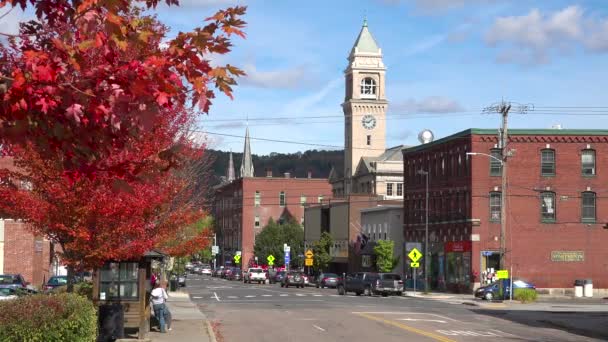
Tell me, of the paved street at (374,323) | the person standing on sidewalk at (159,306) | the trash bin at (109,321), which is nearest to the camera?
the trash bin at (109,321)

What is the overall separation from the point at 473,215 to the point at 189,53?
6053 cm

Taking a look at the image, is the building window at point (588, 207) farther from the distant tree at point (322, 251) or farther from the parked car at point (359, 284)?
the distant tree at point (322, 251)

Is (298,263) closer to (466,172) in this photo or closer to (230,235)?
(230,235)

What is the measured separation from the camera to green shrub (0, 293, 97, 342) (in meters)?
16.9

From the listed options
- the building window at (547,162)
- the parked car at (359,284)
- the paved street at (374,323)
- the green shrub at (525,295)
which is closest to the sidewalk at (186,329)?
the paved street at (374,323)

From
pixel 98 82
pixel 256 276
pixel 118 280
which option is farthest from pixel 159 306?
pixel 256 276

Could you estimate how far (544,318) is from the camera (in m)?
38.6

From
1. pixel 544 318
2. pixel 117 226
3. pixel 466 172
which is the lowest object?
pixel 544 318

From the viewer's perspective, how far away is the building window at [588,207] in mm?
66375

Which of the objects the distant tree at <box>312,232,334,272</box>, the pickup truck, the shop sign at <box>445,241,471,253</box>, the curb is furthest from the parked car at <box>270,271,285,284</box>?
the curb

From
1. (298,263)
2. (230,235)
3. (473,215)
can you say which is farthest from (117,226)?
(230,235)

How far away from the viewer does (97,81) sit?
6.41m

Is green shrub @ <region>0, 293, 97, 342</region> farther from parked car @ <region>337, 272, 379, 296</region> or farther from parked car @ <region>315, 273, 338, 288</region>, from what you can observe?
parked car @ <region>315, 273, 338, 288</region>

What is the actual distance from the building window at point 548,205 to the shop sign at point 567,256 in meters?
2.40
